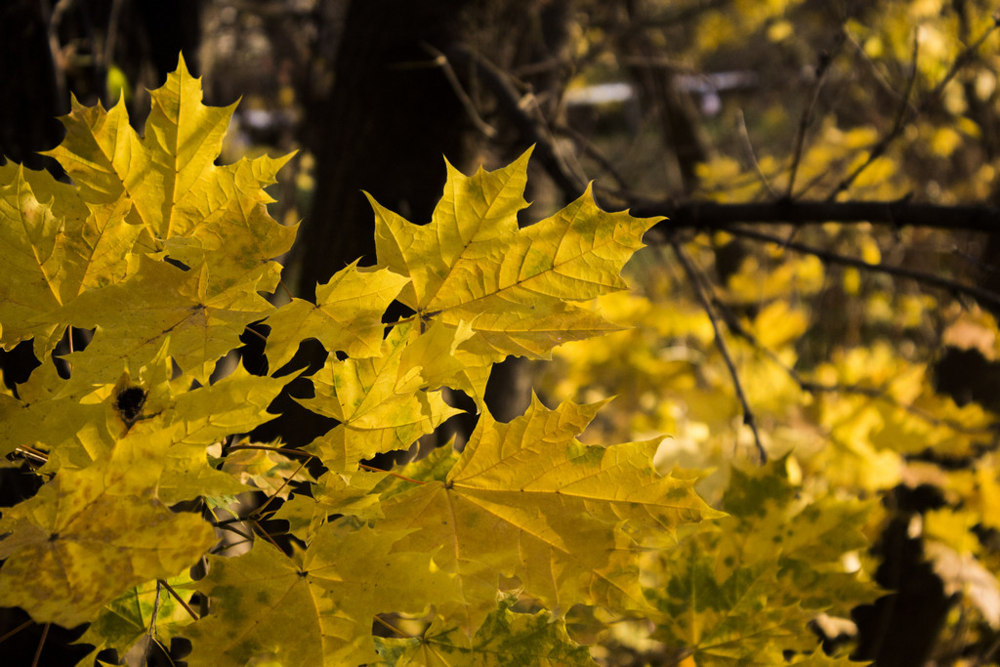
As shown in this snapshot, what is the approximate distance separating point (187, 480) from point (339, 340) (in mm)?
167

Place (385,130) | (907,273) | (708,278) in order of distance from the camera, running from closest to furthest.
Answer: (907,273) < (385,130) < (708,278)

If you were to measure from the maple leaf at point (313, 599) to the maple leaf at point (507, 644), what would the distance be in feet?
0.36

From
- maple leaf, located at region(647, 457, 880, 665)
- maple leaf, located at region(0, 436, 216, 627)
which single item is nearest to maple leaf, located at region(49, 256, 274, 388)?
maple leaf, located at region(0, 436, 216, 627)

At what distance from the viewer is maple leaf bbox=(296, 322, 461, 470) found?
0.59m

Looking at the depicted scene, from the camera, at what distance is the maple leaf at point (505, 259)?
0.70m

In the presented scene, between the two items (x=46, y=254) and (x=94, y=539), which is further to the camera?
(x=46, y=254)

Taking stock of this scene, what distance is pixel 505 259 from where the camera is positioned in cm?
71

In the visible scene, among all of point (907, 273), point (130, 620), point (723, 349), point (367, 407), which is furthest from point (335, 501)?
point (907, 273)

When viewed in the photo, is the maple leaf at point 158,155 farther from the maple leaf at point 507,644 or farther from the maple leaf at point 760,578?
the maple leaf at point 760,578

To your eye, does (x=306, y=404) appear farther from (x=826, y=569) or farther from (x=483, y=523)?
(x=826, y=569)

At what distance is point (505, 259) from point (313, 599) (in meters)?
0.37

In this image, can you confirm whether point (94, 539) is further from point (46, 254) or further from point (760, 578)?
point (760, 578)

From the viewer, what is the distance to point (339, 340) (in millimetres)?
603

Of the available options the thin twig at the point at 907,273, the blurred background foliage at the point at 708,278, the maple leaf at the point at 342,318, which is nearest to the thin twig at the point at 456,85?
the blurred background foliage at the point at 708,278
